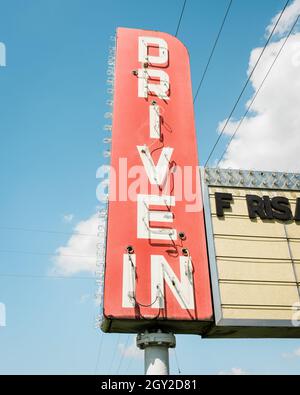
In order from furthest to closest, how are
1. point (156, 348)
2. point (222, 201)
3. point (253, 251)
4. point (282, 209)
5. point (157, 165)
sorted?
1. point (157, 165)
2. point (282, 209)
3. point (222, 201)
4. point (253, 251)
5. point (156, 348)

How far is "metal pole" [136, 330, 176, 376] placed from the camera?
10.1m

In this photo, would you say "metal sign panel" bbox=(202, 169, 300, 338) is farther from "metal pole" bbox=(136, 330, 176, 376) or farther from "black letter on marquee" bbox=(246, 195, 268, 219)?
"metal pole" bbox=(136, 330, 176, 376)

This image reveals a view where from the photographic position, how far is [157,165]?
13.3m

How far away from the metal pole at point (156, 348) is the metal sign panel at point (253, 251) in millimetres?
1442

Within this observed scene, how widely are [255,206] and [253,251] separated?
1746mm

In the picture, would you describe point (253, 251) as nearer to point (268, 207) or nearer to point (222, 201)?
point (268, 207)

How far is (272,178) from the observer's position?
13.7 m

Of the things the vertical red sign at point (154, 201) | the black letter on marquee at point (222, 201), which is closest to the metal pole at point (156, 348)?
the vertical red sign at point (154, 201)

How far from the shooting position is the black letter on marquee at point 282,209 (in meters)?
12.7

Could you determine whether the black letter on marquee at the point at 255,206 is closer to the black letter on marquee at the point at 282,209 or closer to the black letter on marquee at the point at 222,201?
the black letter on marquee at the point at 282,209

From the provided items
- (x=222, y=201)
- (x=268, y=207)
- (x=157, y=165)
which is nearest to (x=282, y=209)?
(x=268, y=207)

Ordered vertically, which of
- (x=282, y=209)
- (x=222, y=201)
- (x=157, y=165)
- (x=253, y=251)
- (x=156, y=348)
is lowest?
(x=156, y=348)
